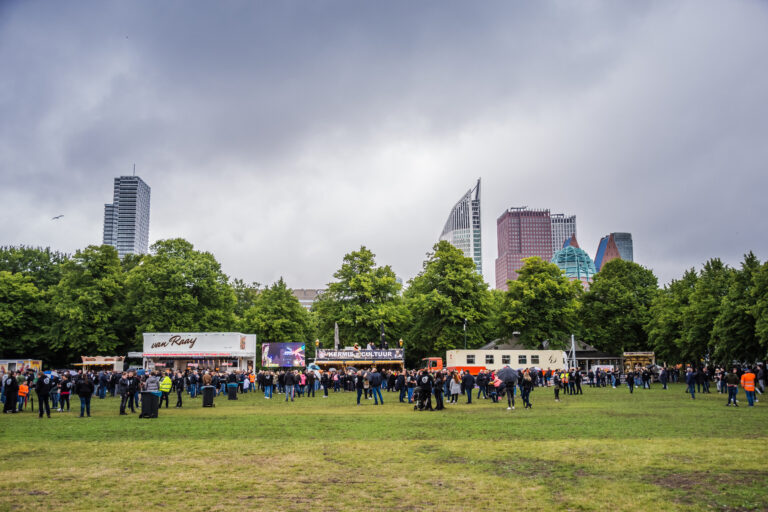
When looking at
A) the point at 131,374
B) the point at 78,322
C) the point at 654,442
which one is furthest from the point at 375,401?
the point at 78,322

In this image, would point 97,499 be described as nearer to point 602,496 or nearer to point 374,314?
point 602,496

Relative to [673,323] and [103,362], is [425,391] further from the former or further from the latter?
[673,323]

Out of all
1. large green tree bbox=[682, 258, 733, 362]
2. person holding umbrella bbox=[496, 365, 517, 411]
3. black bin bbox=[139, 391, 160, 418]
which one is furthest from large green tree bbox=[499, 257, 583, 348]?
black bin bbox=[139, 391, 160, 418]

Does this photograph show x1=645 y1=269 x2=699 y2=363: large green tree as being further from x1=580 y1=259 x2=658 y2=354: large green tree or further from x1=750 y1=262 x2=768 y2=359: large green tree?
x1=750 y1=262 x2=768 y2=359: large green tree

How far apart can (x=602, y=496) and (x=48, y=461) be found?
9616 mm

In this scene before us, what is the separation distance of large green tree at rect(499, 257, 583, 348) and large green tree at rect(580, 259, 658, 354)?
4.33m

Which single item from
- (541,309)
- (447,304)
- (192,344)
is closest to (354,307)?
(447,304)

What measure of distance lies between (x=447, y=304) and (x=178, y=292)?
80.6ft

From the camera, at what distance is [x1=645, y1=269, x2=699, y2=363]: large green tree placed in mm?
47625

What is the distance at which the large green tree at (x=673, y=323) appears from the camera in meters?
47.6

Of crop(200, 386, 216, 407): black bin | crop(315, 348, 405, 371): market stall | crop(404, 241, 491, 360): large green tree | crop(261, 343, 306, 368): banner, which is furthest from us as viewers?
crop(404, 241, 491, 360): large green tree

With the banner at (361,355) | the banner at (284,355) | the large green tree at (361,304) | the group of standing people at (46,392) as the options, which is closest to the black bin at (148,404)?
the group of standing people at (46,392)

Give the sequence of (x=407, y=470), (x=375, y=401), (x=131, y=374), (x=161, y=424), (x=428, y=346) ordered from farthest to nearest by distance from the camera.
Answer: (x=428, y=346) < (x=375, y=401) < (x=131, y=374) < (x=161, y=424) < (x=407, y=470)

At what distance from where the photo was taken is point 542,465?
10344mm
